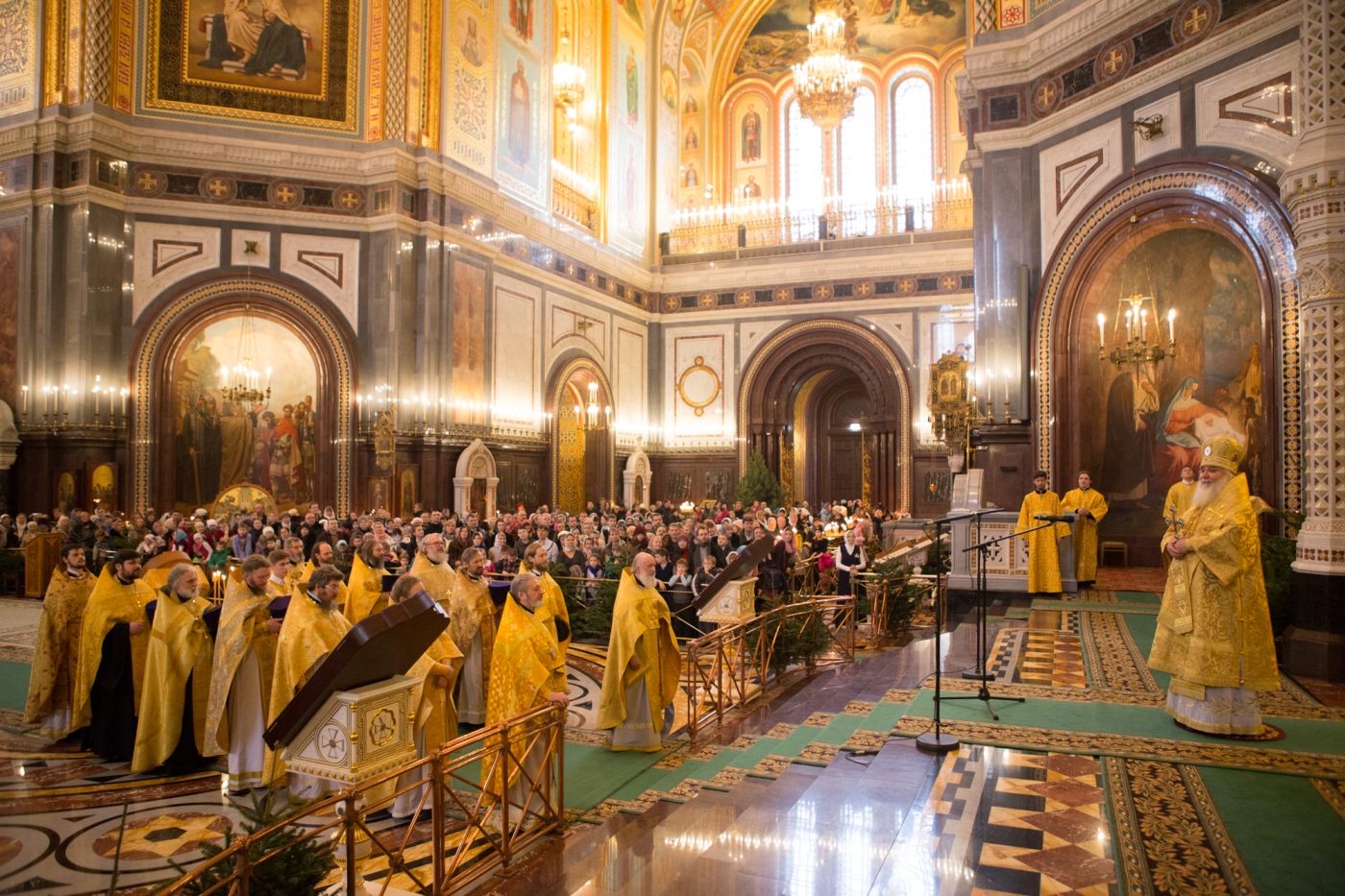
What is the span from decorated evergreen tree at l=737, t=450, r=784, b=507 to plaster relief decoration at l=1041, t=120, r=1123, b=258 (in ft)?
37.7

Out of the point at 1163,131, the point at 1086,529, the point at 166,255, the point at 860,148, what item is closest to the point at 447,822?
the point at 1086,529

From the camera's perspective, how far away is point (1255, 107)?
9500 mm

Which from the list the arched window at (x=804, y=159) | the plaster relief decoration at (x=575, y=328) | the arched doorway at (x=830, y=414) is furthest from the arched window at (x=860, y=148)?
the plaster relief decoration at (x=575, y=328)

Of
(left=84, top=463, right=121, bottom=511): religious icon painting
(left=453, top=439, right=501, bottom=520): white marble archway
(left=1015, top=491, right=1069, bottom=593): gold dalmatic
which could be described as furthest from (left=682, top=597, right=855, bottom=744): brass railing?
(left=84, top=463, right=121, bottom=511): religious icon painting

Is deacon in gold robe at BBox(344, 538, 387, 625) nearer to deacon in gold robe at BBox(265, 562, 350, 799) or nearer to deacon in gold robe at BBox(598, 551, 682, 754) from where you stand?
deacon in gold robe at BBox(265, 562, 350, 799)

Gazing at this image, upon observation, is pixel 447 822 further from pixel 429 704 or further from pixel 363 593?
pixel 363 593

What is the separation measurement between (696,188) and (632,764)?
22885mm

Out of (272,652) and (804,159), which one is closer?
(272,652)

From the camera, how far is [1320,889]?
11.4ft

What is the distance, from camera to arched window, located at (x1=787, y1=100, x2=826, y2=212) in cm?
2577

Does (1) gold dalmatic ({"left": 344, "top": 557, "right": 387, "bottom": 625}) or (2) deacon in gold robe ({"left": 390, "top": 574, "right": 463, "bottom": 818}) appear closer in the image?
(2) deacon in gold robe ({"left": 390, "top": 574, "right": 463, "bottom": 818})

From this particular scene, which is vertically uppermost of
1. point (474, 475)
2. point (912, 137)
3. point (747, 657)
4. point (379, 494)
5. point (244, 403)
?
point (912, 137)

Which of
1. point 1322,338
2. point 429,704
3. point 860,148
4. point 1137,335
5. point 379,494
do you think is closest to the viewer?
point 429,704

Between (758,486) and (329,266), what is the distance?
11450mm
